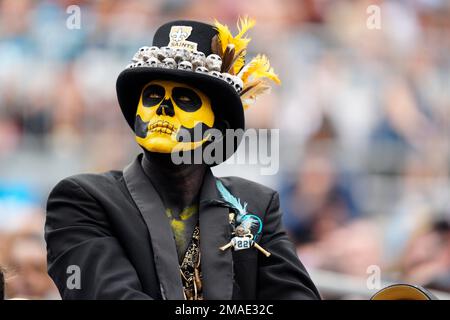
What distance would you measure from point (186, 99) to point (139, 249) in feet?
1.90

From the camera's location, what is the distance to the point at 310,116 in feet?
24.7

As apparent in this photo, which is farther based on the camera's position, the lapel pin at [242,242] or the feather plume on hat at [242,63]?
the feather plume on hat at [242,63]

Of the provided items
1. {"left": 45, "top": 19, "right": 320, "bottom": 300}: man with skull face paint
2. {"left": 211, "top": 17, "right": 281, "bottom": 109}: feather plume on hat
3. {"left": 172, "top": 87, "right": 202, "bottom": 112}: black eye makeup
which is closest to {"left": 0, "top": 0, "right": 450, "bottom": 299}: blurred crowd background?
{"left": 211, "top": 17, "right": 281, "bottom": 109}: feather plume on hat

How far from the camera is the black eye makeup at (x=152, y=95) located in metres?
4.03

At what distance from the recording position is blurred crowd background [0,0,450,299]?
7.07m

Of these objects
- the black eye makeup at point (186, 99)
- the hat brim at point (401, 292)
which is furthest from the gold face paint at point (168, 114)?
the hat brim at point (401, 292)

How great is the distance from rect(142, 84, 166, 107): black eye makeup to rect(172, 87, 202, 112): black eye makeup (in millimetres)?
47

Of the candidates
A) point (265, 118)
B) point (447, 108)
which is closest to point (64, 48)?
point (265, 118)

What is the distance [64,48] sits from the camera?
7.46m

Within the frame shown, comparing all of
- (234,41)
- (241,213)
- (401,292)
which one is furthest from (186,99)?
(401,292)

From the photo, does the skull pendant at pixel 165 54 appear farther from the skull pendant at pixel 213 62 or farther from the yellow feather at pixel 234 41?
the yellow feather at pixel 234 41

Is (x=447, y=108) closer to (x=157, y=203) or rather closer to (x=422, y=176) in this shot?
(x=422, y=176)

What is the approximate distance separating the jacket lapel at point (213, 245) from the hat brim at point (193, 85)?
230mm

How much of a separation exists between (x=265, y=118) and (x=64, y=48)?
141 cm
